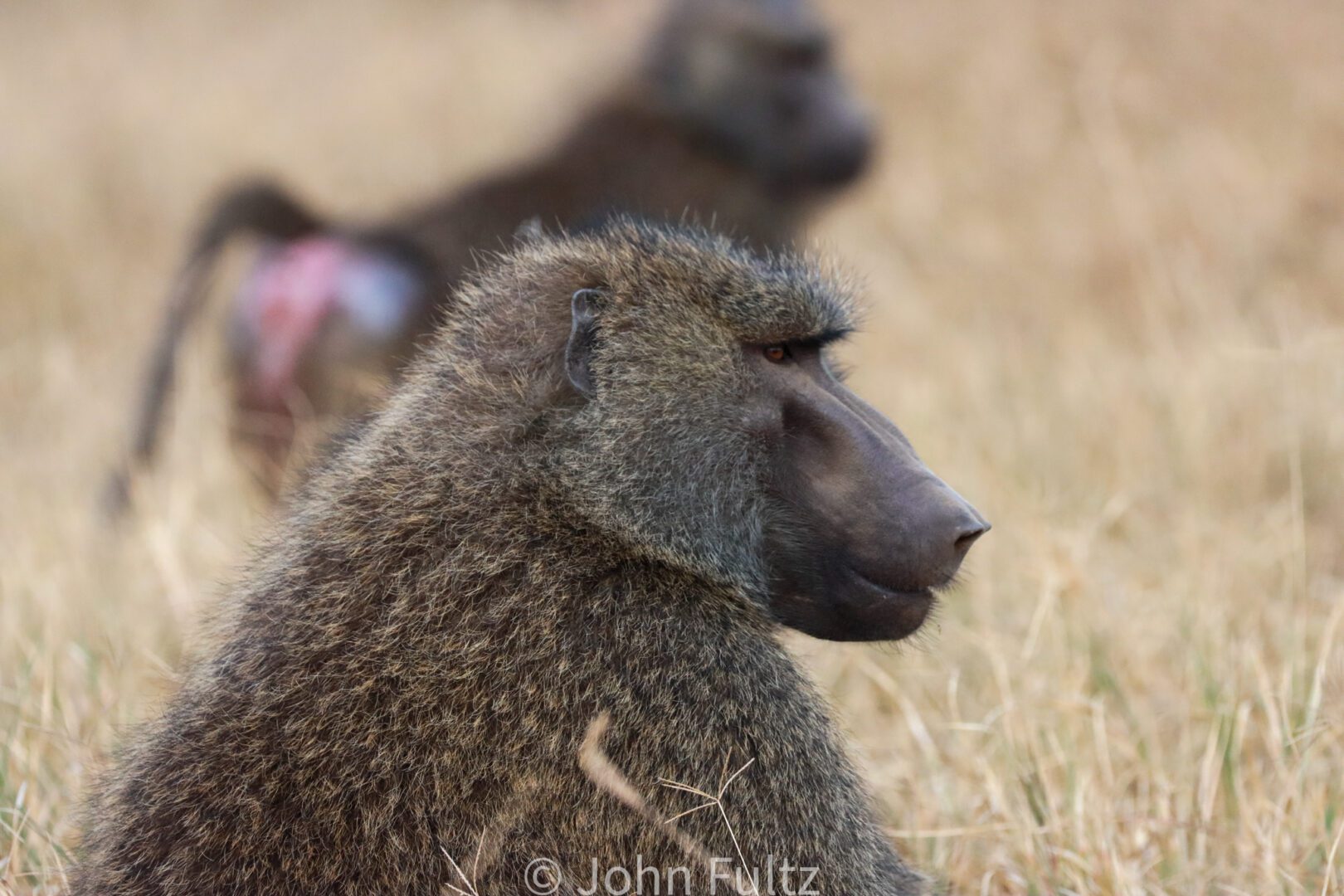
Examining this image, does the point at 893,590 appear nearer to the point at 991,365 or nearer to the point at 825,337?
the point at 825,337

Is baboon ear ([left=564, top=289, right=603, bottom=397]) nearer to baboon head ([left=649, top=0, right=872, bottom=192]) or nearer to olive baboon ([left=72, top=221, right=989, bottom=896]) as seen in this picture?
olive baboon ([left=72, top=221, right=989, bottom=896])

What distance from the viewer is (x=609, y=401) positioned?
1836 mm

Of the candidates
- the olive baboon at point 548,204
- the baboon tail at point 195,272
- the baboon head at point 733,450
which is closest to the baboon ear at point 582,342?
the baboon head at point 733,450

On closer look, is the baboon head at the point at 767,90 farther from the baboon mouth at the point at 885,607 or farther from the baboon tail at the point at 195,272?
the baboon mouth at the point at 885,607

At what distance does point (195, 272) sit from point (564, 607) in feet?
9.40

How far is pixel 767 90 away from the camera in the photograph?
17.3ft

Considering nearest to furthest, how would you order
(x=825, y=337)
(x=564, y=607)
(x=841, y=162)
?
(x=564, y=607) → (x=825, y=337) → (x=841, y=162)

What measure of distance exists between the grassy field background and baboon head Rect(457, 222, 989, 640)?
1.16ft

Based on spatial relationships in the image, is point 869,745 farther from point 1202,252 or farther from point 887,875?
point 1202,252

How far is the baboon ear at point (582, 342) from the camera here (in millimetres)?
1836

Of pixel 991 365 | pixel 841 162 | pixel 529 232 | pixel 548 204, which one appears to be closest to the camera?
pixel 529 232

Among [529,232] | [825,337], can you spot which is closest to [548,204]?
[529,232]

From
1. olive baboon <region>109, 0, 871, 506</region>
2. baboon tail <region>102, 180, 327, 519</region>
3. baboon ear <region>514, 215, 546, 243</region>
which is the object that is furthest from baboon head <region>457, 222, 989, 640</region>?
baboon tail <region>102, 180, 327, 519</region>

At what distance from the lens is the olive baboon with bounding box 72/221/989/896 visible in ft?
5.26
